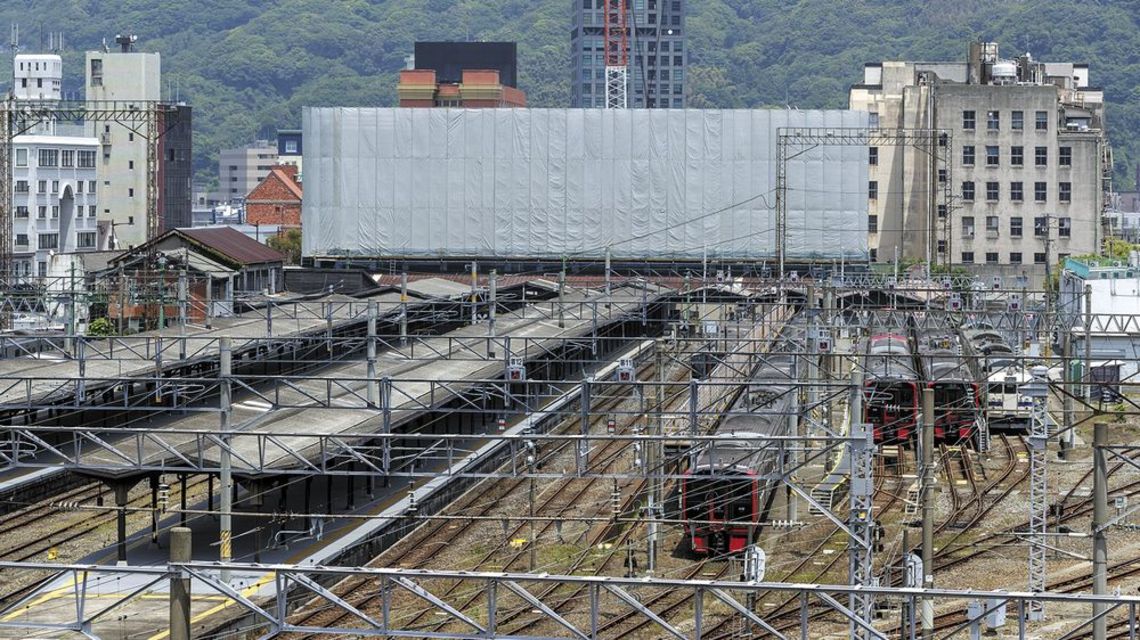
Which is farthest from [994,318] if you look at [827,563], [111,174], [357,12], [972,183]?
[357,12]

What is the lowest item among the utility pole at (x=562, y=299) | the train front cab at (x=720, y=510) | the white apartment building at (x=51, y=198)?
the train front cab at (x=720, y=510)

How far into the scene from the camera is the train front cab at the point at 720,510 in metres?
22.5

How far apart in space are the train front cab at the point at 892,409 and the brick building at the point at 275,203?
66.3 metres

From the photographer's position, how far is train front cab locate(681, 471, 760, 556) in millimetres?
22484

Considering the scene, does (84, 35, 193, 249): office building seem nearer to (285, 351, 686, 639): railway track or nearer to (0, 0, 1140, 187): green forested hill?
(285, 351, 686, 639): railway track

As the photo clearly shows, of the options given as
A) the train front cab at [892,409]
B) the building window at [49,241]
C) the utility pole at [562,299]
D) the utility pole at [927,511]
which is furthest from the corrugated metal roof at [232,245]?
the utility pole at [927,511]

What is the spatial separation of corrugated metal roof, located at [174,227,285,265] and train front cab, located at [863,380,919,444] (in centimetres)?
2682

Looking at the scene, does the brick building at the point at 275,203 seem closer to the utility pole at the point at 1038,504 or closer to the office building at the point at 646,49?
the office building at the point at 646,49

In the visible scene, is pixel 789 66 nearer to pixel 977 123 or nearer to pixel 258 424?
pixel 977 123

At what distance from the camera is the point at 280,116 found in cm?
17500

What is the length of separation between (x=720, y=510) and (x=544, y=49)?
158995mm

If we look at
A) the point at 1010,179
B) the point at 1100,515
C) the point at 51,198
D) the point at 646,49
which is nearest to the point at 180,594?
the point at 1100,515

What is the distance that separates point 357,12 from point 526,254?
13799 cm

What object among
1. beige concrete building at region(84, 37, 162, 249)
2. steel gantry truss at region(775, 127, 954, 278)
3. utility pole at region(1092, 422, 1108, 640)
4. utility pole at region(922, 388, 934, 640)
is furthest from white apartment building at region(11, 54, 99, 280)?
utility pole at region(1092, 422, 1108, 640)
